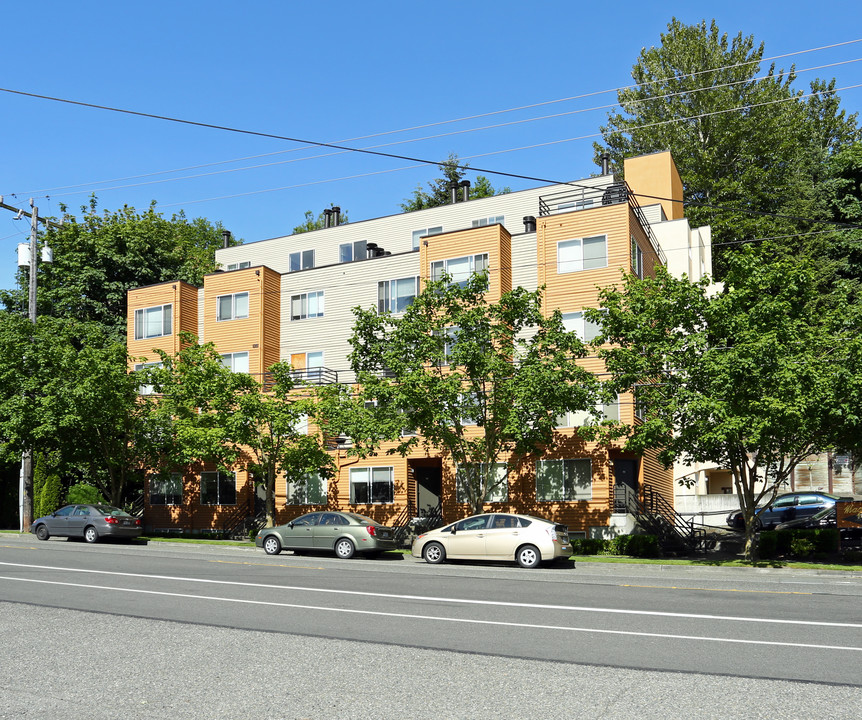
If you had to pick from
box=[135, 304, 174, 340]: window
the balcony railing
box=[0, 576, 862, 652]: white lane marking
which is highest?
the balcony railing

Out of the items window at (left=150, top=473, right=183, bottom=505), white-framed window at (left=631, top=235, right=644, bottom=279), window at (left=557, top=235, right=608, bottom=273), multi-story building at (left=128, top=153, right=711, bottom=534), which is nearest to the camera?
multi-story building at (left=128, top=153, right=711, bottom=534)

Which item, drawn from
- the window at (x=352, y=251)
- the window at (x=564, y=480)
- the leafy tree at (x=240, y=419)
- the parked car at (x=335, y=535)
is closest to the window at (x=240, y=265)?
the window at (x=352, y=251)

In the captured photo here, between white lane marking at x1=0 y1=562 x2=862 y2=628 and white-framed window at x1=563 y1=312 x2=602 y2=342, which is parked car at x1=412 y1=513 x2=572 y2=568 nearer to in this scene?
white lane marking at x1=0 y1=562 x2=862 y2=628

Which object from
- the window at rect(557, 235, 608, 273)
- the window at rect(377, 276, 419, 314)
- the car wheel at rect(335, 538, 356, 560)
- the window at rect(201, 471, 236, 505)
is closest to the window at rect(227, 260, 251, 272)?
the window at rect(201, 471, 236, 505)

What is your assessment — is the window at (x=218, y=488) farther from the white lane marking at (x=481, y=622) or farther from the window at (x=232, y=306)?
the white lane marking at (x=481, y=622)

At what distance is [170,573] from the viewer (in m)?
19.8

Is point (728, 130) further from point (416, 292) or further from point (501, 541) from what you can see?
point (501, 541)

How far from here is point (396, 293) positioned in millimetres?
37156

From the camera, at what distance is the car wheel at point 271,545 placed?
91.2ft

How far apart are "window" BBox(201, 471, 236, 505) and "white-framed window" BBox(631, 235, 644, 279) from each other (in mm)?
20348

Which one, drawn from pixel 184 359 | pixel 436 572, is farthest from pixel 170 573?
pixel 184 359

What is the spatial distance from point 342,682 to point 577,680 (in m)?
2.39

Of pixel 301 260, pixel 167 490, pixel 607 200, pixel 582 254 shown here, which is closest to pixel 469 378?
pixel 582 254

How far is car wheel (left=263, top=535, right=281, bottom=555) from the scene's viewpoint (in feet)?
91.2
